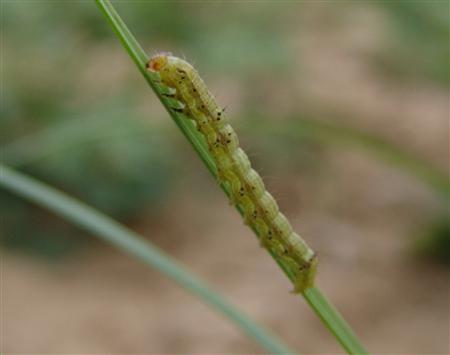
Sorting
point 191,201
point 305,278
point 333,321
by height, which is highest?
point 191,201

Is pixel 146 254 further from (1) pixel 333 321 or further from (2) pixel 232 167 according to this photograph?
(1) pixel 333 321

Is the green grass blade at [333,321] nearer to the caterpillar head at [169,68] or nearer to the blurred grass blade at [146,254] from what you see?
the blurred grass blade at [146,254]

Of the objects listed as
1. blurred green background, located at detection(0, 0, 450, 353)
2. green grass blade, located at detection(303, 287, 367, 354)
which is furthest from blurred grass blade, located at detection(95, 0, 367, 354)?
blurred green background, located at detection(0, 0, 450, 353)

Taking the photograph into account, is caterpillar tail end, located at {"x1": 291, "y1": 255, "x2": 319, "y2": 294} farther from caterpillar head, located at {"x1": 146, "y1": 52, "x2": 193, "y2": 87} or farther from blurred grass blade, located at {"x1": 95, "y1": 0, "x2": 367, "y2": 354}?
caterpillar head, located at {"x1": 146, "y1": 52, "x2": 193, "y2": 87}

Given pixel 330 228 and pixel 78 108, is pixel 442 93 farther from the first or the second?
pixel 78 108

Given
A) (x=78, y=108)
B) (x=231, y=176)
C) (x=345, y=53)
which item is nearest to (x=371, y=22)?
(x=345, y=53)

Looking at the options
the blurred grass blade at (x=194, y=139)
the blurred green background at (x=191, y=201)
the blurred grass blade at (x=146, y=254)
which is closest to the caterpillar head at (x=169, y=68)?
the blurred grass blade at (x=194, y=139)

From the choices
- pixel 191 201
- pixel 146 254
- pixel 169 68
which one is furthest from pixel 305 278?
pixel 191 201
